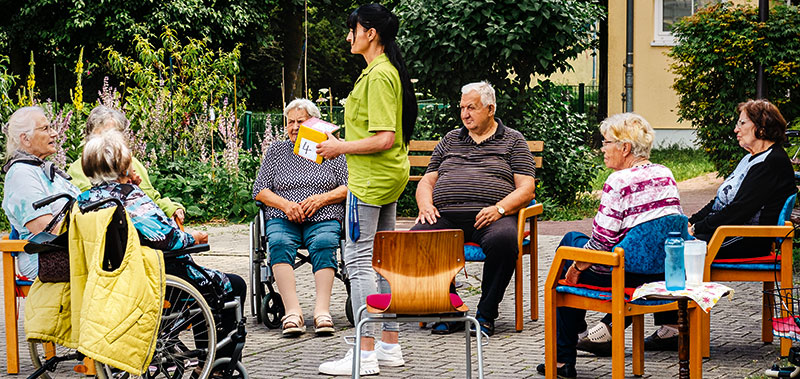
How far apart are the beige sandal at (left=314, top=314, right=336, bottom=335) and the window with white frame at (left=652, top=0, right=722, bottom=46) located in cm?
1819

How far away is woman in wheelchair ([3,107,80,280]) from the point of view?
5.56 meters

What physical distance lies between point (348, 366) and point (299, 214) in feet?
5.42

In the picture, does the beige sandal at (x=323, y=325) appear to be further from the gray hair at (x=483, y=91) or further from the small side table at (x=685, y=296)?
the small side table at (x=685, y=296)

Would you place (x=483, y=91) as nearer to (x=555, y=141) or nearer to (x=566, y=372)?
(x=566, y=372)

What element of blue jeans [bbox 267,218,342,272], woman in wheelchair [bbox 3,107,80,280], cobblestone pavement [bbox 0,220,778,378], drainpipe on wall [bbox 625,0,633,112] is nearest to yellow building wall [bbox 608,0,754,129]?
drainpipe on wall [bbox 625,0,633,112]

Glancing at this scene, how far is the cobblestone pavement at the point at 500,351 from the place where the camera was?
5.82 meters

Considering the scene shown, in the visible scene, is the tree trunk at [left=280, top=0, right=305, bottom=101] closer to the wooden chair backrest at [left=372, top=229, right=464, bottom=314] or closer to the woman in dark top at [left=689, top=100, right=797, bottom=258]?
the woman in dark top at [left=689, top=100, right=797, bottom=258]

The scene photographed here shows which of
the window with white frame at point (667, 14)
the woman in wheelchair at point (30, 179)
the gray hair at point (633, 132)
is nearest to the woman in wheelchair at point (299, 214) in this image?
the woman in wheelchair at point (30, 179)

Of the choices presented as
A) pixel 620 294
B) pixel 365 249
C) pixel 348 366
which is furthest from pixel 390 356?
pixel 620 294

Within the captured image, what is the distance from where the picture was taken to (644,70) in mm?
23750

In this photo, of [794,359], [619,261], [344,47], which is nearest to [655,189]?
[619,261]

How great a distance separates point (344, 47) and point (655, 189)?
35144 mm

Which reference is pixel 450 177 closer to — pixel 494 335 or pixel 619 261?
pixel 494 335

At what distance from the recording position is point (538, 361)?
6066mm
